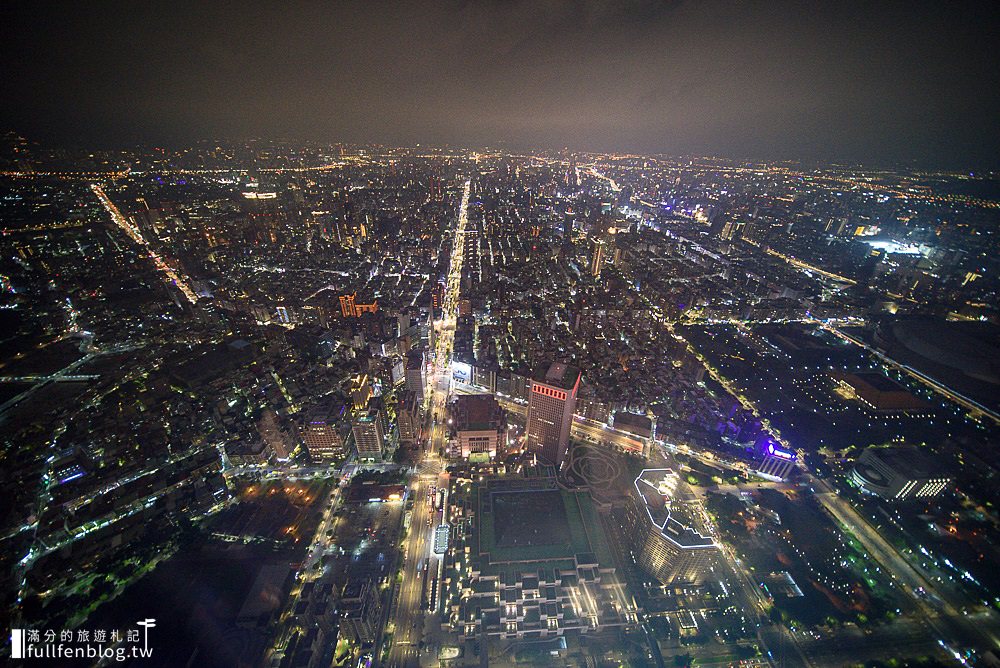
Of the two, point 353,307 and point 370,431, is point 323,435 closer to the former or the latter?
point 370,431

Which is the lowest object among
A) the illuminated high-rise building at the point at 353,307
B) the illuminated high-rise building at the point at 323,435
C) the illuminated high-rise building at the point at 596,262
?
the illuminated high-rise building at the point at 323,435

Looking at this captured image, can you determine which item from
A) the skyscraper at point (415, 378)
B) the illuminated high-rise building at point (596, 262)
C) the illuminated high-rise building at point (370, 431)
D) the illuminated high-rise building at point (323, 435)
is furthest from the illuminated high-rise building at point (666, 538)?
the illuminated high-rise building at point (596, 262)

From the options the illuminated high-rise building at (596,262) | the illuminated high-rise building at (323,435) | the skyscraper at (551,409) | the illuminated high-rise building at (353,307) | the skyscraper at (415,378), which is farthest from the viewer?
the illuminated high-rise building at (596,262)

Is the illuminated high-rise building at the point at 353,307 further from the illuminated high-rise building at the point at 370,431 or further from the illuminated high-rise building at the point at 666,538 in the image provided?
the illuminated high-rise building at the point at 666,538

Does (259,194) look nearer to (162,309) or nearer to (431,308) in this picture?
(162,309)

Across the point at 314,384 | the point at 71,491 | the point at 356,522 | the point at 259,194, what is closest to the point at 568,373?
the point at 356,522

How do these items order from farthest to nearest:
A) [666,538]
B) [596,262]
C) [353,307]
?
[596,262] < [353,307] < [666,538]

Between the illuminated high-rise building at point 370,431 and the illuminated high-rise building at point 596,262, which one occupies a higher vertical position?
the illuminated high-rise building at point 596,262

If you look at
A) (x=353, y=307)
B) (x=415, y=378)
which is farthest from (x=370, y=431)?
(x=353, y=307)
